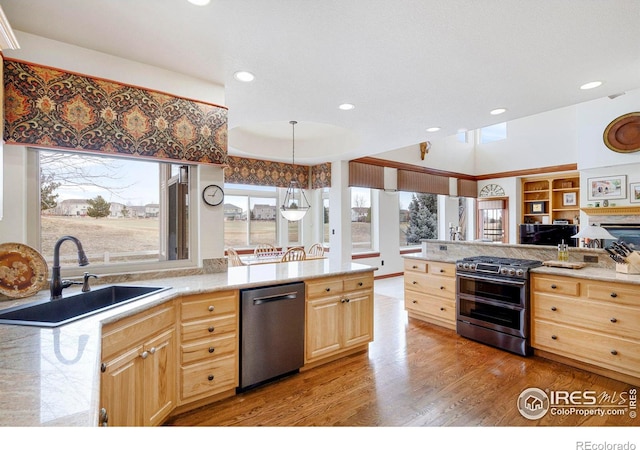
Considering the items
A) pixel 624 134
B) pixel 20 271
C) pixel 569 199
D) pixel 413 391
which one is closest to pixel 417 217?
pixel 569 199

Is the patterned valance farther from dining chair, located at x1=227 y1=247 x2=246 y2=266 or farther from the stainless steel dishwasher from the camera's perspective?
dining chair, located at x1=227 y1=247 x2=246 y2=266

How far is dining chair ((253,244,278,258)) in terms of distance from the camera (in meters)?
5.82

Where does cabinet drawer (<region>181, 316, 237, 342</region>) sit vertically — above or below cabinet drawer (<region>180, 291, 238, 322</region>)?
below

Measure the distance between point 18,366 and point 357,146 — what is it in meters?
4.73

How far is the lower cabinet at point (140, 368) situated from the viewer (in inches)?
57.9

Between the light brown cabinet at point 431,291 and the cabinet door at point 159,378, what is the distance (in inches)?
119

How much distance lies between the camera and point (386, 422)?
2016 millimetres

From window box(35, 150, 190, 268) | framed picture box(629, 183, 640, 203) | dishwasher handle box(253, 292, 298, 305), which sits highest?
framed picture box(629, 183, 640, 203)

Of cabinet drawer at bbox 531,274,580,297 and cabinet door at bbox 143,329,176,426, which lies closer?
cabinet door at bbox 143,329,176,426

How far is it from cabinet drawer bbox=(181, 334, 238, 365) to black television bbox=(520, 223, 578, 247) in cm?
520

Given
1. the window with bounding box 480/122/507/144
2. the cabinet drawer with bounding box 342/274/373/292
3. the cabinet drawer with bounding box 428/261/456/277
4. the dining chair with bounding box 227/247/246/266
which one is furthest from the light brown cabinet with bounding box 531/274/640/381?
the window with bounding box 480/122/507/144

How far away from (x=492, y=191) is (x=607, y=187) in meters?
3.04

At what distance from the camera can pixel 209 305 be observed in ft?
7.14
